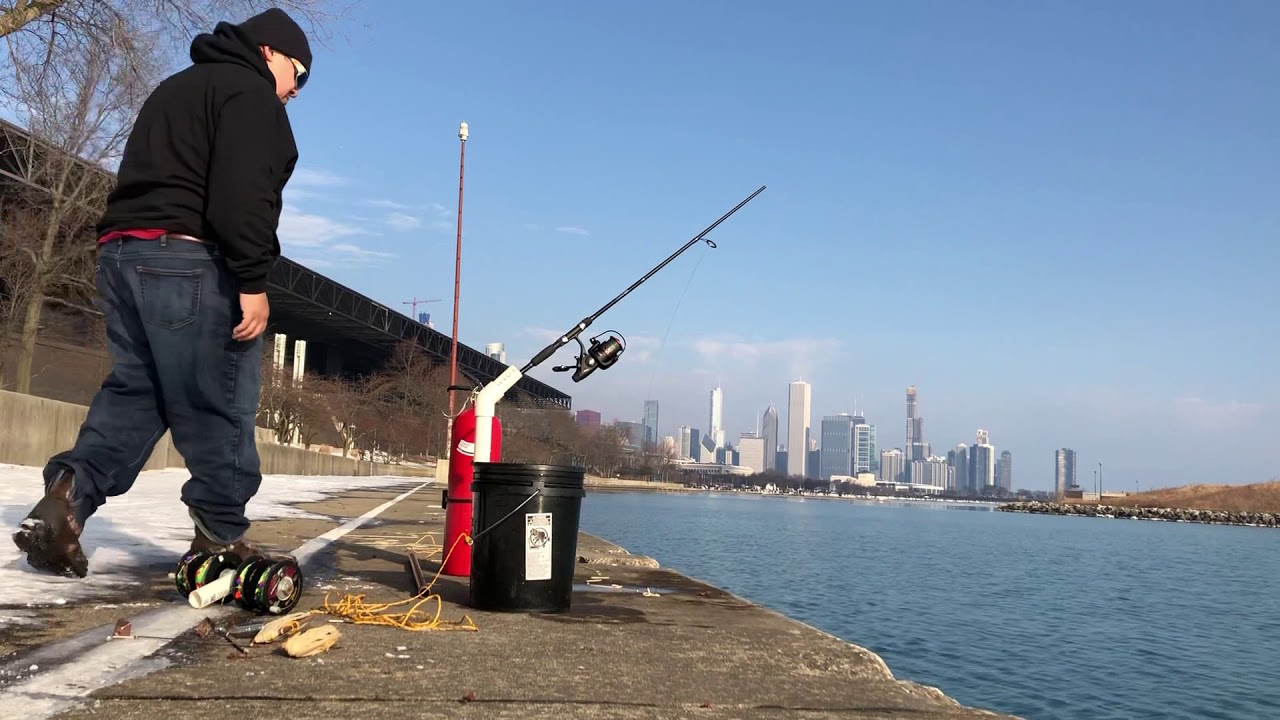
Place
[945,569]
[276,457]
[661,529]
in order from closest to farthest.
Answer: [945,569], [276,457], [661,529]

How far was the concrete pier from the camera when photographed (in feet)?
7.30

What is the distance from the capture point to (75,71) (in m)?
11.2

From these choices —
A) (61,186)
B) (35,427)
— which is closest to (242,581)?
(35,427)

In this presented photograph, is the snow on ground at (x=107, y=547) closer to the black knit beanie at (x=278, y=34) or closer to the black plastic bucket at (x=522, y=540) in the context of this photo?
the black plastic bucket at (x=522, y=540)

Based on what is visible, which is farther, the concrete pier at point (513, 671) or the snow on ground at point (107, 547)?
the snow on ground at point (107, 547)

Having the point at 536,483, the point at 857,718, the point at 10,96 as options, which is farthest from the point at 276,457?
the point at 857,718

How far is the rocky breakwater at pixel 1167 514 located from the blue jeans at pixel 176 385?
122 m

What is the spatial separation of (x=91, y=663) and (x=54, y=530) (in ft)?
3.69

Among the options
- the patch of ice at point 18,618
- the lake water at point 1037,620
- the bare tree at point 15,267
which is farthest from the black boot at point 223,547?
the bare tree at point 15,267

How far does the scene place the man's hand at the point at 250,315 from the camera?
10.7 feet

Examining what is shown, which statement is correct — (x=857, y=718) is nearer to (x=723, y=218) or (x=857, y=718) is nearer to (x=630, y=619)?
(x=630, y=619)

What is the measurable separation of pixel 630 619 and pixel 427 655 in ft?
4.48

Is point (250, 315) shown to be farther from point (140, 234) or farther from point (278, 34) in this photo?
point (278, 34)

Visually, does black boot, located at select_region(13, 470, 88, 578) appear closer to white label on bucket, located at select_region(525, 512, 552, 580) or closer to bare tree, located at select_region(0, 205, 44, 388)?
white label on bucket, located at select_region(525, 512, 552, 580)
